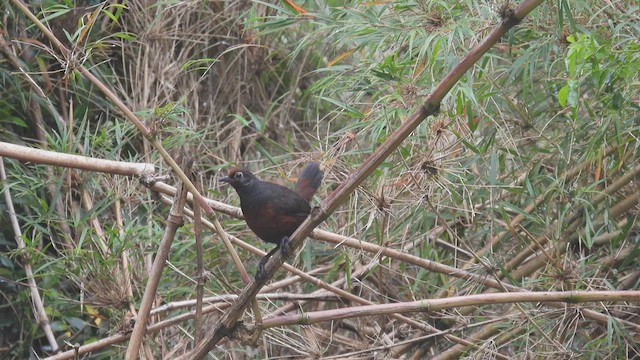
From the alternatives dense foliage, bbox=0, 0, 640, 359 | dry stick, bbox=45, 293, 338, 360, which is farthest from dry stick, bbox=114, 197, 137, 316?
dry stick, bbox=45, 293, 338, 360

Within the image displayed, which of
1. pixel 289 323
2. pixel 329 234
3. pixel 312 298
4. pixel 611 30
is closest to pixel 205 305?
pixel 312 298

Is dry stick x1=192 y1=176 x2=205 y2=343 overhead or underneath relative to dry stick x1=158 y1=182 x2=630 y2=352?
overhead

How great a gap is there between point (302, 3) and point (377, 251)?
1.27 meters

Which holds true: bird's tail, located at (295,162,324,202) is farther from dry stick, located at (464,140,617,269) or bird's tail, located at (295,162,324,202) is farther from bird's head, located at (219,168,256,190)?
dry stick, located at (464,140,617,269)

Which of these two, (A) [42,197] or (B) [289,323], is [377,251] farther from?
(A) [42,197]

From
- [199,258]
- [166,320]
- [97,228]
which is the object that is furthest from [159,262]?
[97,228]

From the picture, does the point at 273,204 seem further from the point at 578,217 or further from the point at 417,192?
the point at 578,217

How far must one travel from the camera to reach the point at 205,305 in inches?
137

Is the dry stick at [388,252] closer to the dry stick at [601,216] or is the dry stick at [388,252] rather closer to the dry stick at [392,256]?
the dry stick at [392,256]

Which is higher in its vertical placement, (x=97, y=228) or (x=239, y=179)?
(x=239, y=179)

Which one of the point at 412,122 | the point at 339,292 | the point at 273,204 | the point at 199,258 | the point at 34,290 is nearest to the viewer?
the point at 412,122

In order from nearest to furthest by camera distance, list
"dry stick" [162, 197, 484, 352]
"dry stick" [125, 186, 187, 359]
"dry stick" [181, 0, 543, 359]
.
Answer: "dry stick" [181, 0, 543, 359], "dry stick" [125, 186, 187, 359], "dry stick" [162, 197, 484, 352]

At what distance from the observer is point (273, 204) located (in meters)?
3.22

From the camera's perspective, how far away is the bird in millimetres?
3213
